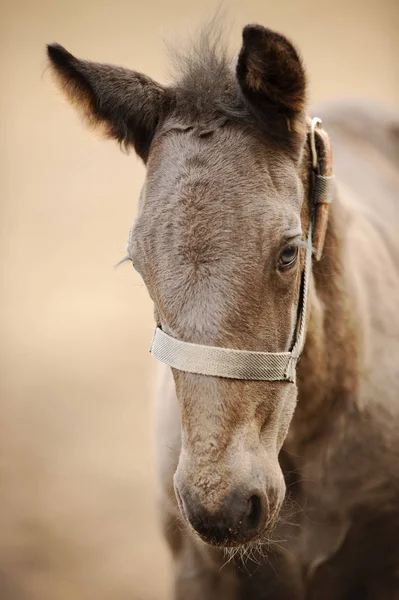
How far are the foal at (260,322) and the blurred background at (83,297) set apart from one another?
44cm

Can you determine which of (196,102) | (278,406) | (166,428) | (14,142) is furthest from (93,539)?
(14,142)

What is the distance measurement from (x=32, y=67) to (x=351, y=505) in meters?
11.1

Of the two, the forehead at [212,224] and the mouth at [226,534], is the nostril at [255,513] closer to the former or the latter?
the mouth at [226,534]

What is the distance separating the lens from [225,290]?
79.3 inches

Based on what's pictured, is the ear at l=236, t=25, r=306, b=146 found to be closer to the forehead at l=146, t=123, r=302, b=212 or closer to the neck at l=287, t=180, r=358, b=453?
the forehead at l=146, t=123, r=302, b=212

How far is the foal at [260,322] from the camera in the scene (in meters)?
2.03

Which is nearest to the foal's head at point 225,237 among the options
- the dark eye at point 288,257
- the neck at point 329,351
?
the dark eye at point 288,257

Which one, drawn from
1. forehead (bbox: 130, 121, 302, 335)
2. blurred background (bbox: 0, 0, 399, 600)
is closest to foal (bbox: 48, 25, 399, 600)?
forehead (bbox: 130, 121, 302, 335)

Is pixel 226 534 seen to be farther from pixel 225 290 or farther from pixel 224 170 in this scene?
pixel 224 170

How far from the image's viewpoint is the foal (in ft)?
6.66

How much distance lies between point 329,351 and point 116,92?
1158 mm

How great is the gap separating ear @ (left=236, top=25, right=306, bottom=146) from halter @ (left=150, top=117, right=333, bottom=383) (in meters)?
0.20

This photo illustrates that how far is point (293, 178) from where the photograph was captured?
229cm

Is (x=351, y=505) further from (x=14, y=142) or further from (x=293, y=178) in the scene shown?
(x=14, y=142)
